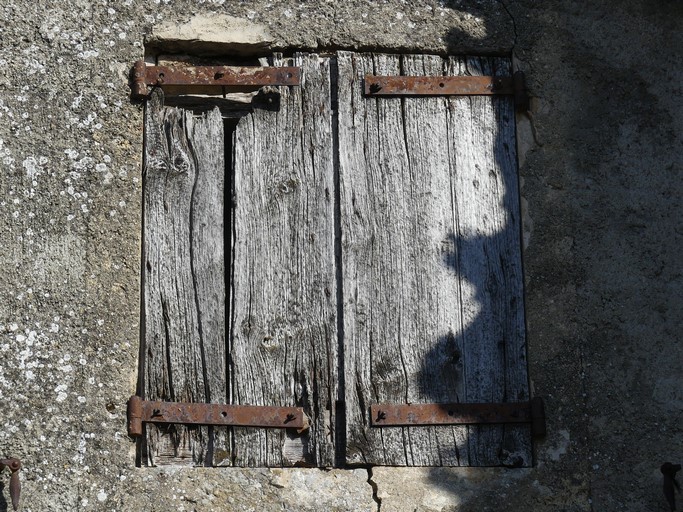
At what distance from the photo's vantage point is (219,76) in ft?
12.2

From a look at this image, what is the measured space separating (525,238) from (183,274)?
3.93 feet

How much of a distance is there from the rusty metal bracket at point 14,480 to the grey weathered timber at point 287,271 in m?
Answer: 0.68

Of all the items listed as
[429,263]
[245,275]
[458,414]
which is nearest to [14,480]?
[245,275]

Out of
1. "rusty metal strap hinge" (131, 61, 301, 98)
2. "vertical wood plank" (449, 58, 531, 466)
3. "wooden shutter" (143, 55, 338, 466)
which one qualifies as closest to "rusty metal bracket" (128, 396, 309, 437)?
"wooden shutter" (143, 55, 338, 466)

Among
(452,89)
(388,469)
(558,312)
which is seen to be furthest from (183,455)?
(452,89)

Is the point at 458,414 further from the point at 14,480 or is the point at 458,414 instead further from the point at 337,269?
the point at 14,480

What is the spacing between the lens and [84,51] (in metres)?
3.66

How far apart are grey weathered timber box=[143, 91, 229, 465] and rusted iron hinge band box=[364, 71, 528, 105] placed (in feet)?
1.94

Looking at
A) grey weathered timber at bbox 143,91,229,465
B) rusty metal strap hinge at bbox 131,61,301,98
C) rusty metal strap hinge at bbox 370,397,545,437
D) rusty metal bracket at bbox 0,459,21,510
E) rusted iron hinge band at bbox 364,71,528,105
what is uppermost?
rusty metal strap hinge at bbox 131,61,301,98

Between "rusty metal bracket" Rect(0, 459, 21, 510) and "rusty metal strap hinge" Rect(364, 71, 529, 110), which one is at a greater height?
"rusty metal strap hinge" Rect(364, 71, 529, 110)

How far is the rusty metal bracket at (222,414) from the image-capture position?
3.37m

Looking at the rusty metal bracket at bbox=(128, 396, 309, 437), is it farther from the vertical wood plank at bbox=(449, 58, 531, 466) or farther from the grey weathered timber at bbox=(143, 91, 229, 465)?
the vertical wood plank at bbox=(449, 58, 531, 466)

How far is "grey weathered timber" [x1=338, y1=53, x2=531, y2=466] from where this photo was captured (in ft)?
11.3

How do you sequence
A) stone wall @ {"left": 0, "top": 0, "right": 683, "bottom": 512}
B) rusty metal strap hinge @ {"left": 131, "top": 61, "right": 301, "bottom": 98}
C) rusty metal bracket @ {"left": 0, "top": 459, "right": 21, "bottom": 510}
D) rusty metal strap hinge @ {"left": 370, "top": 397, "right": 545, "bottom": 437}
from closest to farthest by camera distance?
rusty metal bracket @ {"left": 0, "top": 459, "right": 21, "bottom": 510}
stone wall @ {"left": 0, "top": 0, "right": 683, "bottom": 512}
rusty metal strap hinge @ {"left": 370, "top": 397, "right": 545, "bottom": 437}
rusty metal strap hinge @ {"left": 131, "top": 61, "right": 301, "bottom": 98}
